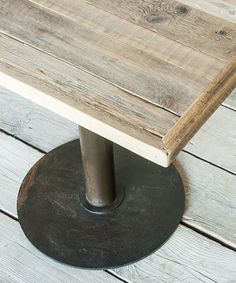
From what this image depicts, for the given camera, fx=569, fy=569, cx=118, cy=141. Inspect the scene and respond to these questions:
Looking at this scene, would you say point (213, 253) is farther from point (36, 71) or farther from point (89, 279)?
point (36, 71)

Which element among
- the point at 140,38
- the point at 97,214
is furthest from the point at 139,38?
the point at 97,214

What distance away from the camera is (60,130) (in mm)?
1445

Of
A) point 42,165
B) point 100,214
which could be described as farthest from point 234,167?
point 42,165

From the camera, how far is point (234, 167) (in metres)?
1.34

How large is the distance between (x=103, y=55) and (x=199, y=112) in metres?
0.17

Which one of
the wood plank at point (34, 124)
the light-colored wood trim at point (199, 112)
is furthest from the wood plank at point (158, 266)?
the light-colored wood trim at point (199, 112)

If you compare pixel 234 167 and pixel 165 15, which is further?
pixel 234 167

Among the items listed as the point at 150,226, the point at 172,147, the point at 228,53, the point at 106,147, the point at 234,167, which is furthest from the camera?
the point at 234,167

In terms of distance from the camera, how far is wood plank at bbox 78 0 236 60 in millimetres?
892

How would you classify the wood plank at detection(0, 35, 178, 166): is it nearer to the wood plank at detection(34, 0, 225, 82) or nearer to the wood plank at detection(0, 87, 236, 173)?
the wood plank at detection(34, 0, 225, 82)

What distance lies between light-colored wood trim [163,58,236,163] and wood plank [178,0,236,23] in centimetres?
89

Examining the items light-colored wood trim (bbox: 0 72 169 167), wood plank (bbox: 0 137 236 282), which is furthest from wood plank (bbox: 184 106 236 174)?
light-colored wood trim (bbox: 0 72 169 167)

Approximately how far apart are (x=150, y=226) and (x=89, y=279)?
6.7 inches

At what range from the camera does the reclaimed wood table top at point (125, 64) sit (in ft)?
2.55
